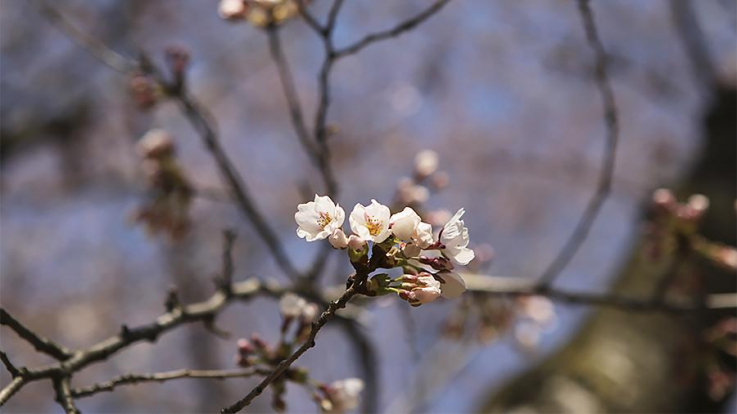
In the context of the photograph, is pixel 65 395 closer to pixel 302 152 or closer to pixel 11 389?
pixel 11 389

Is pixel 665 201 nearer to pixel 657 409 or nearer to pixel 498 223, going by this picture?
pixel 657 409

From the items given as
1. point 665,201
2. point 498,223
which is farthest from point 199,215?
point 665,201

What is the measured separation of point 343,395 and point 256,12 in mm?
1049

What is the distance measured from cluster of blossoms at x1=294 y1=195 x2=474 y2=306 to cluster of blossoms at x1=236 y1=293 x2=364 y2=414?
1.36 feet

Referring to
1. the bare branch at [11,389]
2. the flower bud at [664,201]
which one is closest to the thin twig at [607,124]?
the flower bud at [664,201]

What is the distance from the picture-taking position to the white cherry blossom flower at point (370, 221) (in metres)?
1.02

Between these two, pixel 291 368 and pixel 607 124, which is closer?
pixel 291 368

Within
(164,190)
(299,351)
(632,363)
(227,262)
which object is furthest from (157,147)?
(632,363)

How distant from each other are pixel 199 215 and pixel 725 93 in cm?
544

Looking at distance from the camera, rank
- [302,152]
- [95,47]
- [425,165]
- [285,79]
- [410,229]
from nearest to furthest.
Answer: [410,229] → [285,79] → [95,47] → [425,165] → [302,152]

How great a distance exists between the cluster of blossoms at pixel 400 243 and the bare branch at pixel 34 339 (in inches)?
20.4

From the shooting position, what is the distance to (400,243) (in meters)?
1.06


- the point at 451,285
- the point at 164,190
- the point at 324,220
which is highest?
the point at 164,190

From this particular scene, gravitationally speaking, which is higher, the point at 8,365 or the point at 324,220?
the point at 8,365
